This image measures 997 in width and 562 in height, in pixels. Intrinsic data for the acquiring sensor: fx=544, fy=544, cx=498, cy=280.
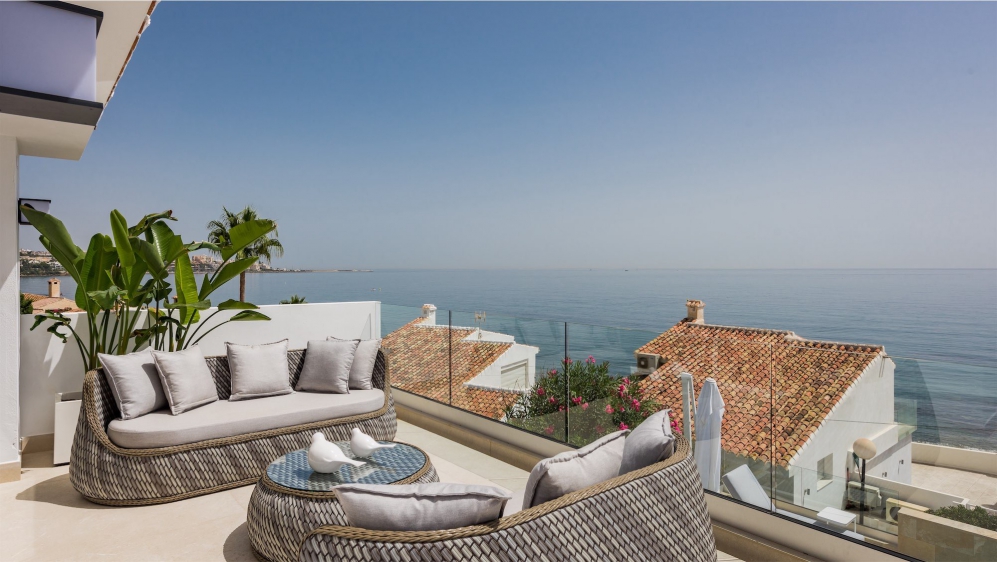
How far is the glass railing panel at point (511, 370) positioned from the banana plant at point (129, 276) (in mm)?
1954

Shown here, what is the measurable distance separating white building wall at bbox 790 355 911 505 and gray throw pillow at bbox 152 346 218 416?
3.70 m

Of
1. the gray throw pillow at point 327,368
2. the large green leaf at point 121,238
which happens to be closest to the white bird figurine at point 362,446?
the gray throw pillow at point 327,368

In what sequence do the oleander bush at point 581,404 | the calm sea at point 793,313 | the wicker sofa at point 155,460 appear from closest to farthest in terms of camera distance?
the calm sea at point 793,313, the wicker sofa at point 155,460, the oleander bush at point 581,404

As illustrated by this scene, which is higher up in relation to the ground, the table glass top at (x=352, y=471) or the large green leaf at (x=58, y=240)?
the large green leaf at (x=58, y=240)

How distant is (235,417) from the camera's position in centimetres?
362

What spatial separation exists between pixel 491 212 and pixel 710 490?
130 feet

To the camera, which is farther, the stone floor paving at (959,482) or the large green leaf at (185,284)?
the large green leaf at (185,284)

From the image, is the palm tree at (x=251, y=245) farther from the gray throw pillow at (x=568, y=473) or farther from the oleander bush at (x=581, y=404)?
the gray throw pillow at (x=568, y=473)

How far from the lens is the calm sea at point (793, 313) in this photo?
7.65 feet

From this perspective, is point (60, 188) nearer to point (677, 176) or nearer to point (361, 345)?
point (361, 345)

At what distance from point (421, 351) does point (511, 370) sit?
4.38ft

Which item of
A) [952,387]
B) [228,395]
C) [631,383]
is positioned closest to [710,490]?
[631,383]

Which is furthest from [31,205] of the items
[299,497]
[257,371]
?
[299,497]

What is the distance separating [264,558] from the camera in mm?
2643
